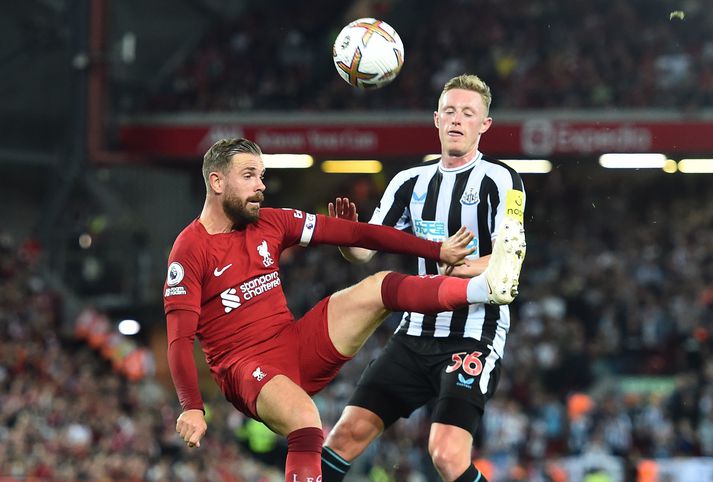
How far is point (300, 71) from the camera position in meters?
20.7

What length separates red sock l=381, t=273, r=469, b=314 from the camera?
226 inches

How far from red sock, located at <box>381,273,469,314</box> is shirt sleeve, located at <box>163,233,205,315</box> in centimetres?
92

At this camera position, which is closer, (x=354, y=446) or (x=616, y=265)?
(x=354, y=446)

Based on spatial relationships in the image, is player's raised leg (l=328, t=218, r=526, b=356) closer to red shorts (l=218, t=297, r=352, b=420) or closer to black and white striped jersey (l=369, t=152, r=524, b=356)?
red shorts (l=218, t=297, r=352, b=420)

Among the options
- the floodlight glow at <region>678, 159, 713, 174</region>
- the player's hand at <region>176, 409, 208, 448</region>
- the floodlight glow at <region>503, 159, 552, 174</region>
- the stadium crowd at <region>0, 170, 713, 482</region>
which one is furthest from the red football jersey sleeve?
the floodlight glow at <region>678, 159, 713, 174</region>

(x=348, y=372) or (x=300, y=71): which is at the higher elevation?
(x=300, y=71)

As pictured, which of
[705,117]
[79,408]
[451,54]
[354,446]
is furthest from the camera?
[451,54]

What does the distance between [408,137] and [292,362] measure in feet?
44.0

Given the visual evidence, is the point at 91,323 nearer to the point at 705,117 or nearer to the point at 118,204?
the point at 118,204

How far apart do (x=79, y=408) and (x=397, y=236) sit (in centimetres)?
1016

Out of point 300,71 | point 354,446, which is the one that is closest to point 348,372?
point 300,71

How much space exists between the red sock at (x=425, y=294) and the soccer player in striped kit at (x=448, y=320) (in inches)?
9.2

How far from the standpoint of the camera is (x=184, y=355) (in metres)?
5.62

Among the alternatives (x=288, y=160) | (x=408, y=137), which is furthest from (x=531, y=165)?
(x=288, y=160)
